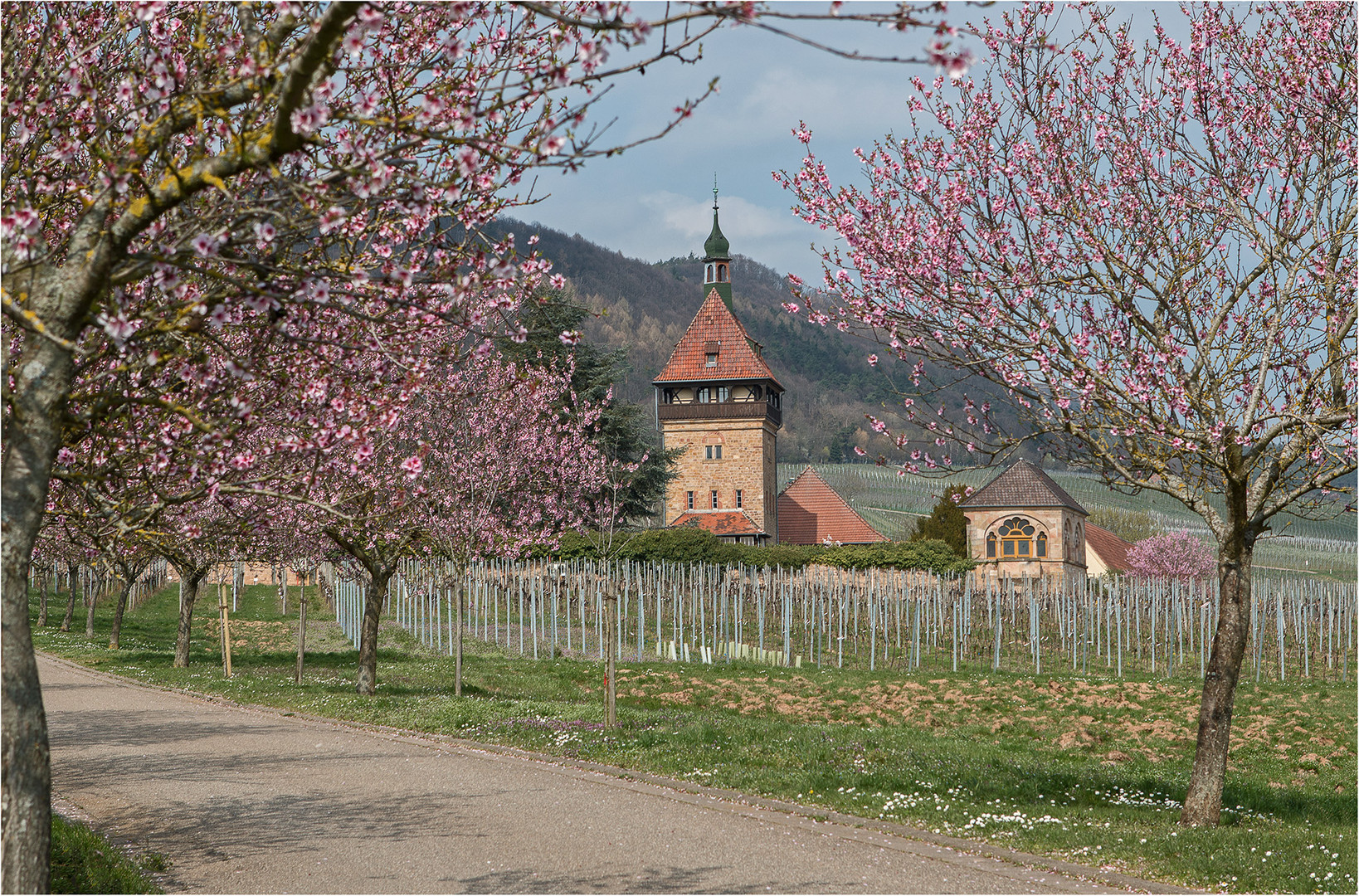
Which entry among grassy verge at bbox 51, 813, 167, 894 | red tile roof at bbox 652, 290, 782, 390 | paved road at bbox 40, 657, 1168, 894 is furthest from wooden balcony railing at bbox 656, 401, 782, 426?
grassy verge at bbox 51, 813, 167, 894

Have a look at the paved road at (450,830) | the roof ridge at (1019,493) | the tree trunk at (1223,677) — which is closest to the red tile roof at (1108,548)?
the roof ridge at (1019,493)

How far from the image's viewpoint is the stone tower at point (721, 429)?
6956 centimetres

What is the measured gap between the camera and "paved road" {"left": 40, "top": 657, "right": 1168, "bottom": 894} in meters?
7.76

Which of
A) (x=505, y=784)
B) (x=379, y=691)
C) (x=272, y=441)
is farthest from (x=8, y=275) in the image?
(x=379, y=691)

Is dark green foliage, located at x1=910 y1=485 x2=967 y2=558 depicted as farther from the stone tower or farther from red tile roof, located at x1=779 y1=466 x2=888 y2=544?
the stone tower

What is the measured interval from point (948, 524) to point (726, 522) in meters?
13.4

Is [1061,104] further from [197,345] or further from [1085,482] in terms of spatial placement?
[1085,482]

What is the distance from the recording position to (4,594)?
5.33 m

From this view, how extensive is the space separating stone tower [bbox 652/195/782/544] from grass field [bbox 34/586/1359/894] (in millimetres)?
40428

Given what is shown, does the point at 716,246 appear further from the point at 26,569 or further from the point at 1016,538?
the point at 26,569

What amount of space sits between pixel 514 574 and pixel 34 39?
31416 millimetres

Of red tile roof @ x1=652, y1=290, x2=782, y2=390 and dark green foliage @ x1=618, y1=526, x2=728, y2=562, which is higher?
red tile roof @ x1=652, y1=290, x2=782, y2=390

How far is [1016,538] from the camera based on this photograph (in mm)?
66312

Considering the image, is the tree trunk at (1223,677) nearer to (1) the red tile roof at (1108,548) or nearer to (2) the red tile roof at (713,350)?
(2) the red tile roof at (713,350)
